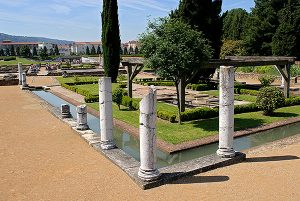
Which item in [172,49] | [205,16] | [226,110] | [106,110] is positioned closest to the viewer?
[226,110]

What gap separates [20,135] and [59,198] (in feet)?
22.1

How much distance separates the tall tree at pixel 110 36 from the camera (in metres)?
30.9

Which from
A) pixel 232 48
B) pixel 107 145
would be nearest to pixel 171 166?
pixel 107 145

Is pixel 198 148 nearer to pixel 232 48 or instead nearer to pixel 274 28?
pixel 274 28

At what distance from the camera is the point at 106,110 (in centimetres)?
1045

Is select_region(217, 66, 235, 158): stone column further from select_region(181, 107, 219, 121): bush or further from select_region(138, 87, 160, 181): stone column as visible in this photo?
select_region(181, 107, 219, 121): bush

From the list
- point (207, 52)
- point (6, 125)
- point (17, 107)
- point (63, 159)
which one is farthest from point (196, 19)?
point (63, 159)

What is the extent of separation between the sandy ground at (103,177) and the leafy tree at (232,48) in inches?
1584

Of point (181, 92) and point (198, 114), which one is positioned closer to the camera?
point (181, 92)

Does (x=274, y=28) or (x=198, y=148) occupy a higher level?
(x=274, y=28)

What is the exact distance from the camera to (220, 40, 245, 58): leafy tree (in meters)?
49.5

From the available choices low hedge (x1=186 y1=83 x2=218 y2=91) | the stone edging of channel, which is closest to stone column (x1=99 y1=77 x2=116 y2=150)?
the stone edging of channel

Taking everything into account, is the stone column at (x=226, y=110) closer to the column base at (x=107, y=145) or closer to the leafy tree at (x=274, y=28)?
the column base at (x=107, y=145)

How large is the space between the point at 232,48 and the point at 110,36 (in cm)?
2529
